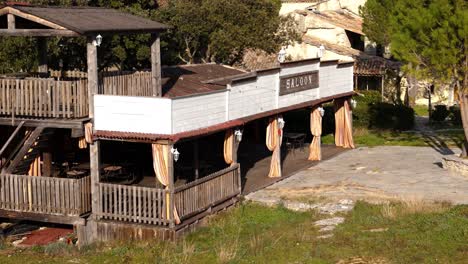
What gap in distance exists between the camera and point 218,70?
32.2m

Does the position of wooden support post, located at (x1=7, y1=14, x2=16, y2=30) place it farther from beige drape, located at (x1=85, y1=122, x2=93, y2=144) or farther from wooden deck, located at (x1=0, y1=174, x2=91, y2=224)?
wooden deck, located at (x1=0, y1=174, x2=91, y2=224)

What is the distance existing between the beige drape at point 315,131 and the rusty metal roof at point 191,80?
11.8 feet

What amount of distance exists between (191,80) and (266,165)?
18.9 feet

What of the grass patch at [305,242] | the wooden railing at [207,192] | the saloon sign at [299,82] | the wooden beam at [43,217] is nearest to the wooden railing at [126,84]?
the wooden railing at [207,192]

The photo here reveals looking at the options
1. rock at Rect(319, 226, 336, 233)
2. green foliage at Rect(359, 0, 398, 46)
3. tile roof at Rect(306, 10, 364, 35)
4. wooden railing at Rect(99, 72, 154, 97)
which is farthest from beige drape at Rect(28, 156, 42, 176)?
tile roof at Rect(306, 10, 364, 35)

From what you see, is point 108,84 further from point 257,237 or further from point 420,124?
point 420,124

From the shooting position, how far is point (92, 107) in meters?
22.7

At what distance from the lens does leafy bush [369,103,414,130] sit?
41.3m

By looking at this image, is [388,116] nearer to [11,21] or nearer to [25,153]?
[25,153]

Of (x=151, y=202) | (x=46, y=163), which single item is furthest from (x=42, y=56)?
(x=151, y=202)

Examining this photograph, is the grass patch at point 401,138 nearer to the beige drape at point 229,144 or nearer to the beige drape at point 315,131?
the beige drape at point 315,131

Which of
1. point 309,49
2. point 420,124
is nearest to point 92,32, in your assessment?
point 420,124

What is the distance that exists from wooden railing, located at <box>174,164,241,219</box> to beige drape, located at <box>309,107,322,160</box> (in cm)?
759

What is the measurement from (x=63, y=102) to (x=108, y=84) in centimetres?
145
